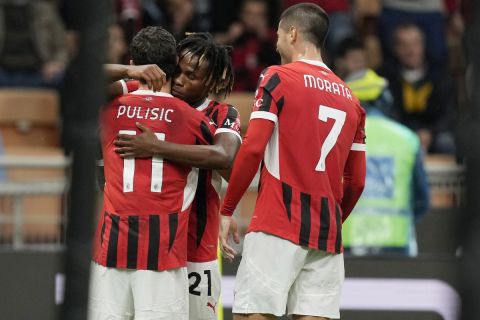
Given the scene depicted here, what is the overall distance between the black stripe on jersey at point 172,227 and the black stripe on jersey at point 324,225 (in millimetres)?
671

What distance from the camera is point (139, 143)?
548 centimetres

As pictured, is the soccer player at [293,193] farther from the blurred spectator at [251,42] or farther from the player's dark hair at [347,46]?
the blurred spectator at [251,42]

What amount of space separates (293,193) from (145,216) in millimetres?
693

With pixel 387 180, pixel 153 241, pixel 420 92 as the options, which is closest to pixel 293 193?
pixel 153 241

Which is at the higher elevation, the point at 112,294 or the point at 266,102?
the point at 266,102

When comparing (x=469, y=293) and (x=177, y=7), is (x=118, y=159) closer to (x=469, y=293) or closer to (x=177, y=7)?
(x=469, y=293)

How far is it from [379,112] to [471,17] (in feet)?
15.2

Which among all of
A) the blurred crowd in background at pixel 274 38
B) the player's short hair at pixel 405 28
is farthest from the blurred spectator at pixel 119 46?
the player's short hair at pixel 405 28

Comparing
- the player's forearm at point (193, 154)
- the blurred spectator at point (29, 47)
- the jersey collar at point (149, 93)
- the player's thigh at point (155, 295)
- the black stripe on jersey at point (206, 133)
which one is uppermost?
the jersey collar at point (149, 93)

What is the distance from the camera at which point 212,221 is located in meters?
5.98

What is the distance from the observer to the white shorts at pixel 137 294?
546cm

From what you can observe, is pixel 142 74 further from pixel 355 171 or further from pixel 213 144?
pixel 355 171

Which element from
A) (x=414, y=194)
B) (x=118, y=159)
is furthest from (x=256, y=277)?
(x=414, y=194)

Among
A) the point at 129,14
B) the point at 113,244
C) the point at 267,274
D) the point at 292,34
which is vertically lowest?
the point at 129,14
